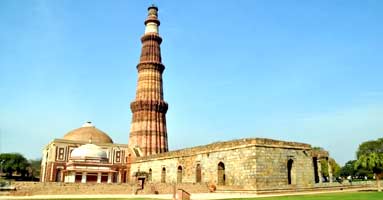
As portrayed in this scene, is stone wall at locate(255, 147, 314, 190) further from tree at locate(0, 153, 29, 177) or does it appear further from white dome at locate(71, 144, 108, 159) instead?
tree at locate(0, 153, 29, 177)

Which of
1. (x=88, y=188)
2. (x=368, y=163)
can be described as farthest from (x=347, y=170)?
(x=88, y=188)

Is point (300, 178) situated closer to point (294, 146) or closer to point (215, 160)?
point (294, 146)

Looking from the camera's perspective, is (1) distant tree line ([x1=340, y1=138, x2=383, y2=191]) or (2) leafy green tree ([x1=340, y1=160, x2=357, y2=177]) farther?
(2) leafy green tree ([x1=340, y1=160, x2=357, y2=177])

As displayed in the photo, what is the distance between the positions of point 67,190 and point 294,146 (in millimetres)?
14543

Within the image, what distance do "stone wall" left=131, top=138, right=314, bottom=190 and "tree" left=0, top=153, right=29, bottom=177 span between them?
40.2 m

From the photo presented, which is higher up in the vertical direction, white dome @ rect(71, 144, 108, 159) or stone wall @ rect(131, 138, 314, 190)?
white dome @ rect(71, 144, 108, 159)

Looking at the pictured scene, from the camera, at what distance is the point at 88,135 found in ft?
143

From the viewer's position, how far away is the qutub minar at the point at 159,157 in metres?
21.2

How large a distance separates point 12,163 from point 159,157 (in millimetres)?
35391

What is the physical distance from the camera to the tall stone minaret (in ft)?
132

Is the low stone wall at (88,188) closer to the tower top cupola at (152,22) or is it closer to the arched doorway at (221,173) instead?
the arched doorway at (221,173)

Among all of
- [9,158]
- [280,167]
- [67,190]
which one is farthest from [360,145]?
[9,158]

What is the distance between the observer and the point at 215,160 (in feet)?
78.6

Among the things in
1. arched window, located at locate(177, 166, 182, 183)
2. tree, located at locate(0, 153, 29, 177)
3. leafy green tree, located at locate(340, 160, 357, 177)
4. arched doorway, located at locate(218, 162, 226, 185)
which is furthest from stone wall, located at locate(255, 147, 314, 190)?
tree, located at locate(0, 153, 29, 177)
